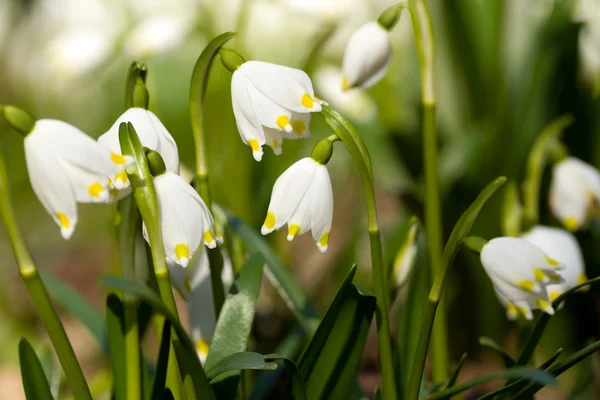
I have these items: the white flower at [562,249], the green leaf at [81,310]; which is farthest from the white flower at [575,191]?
the green leaf at [81,310]

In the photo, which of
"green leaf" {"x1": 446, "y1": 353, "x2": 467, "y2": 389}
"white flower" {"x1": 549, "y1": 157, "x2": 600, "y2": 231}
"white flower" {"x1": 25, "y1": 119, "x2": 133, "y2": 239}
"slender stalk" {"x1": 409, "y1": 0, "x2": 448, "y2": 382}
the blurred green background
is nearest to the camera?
"white flower" {"x1": 25, "y1": 119, "x2": 133, "y2": 239}

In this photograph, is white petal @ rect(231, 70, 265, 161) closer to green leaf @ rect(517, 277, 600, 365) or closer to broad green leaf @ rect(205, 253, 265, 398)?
broad green leaf @ rect(205, 253, 265, 398)

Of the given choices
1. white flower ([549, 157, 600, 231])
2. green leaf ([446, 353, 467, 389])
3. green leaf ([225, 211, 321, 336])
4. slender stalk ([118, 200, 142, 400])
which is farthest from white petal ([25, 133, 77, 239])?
white flower ([549, 157, 600, 231])

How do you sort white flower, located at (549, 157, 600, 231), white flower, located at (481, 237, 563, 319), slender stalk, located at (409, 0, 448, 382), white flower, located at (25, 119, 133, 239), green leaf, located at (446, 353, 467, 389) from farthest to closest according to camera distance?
white flower, located at (549, 157, 600, 231) → slender stalk, located at (409, 0, 448, 382) → green leaf, located at (446, 353, 467, 389) → white flower, located at (481, 237, 563, 319) → white flower, located at (25, 119, 133, 239)

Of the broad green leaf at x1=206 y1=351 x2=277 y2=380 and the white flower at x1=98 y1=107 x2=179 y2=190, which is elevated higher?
the white flower at x1=98 y1=107 x2=179 y2=190

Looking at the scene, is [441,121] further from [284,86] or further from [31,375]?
[31,375]

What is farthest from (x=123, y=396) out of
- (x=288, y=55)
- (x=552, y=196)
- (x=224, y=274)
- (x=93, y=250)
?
(x=288, y=55)

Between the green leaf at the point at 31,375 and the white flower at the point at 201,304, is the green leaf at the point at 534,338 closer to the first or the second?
the white flower at the point at 201,304
